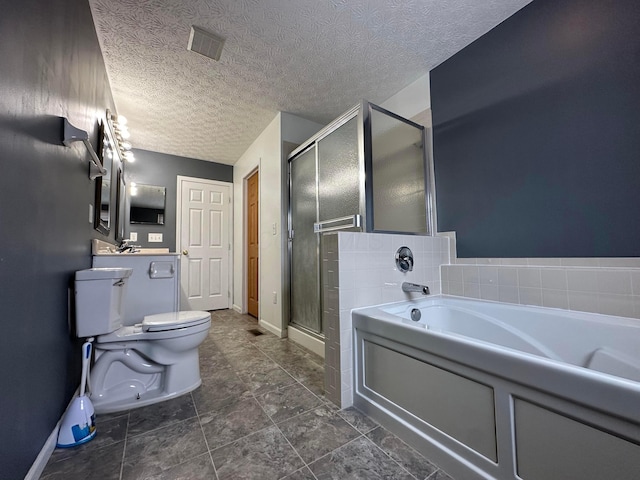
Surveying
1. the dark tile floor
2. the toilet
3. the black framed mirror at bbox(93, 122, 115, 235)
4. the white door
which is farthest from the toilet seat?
the white door

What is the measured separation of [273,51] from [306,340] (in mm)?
2398

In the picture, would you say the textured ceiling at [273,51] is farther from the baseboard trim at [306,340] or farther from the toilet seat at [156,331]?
the baseboard trim at [306,340]

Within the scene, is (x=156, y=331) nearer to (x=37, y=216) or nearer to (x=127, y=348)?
(x=127, y=348)

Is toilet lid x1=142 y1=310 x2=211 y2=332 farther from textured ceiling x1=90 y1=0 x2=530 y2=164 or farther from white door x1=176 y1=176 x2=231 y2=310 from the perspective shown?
white door x1=176 y1=176 x2=231 y2=310

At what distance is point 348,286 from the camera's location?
1.46 meters

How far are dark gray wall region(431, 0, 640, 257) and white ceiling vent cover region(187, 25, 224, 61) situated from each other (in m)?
1.74

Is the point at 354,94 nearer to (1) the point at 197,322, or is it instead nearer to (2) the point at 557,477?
(1) the point at 197,322

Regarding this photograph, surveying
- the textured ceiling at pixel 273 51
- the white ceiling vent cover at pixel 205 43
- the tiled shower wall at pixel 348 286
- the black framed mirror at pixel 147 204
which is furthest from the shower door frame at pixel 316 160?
the black framed mirror at pixel 147 204

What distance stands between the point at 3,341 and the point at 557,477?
5.39 feet

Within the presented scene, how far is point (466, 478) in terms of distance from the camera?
0.91 metres

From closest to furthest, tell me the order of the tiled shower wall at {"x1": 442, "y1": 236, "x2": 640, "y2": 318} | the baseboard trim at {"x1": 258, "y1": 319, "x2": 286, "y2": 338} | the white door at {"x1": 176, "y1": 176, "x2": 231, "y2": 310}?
the tiled shower wall at {"x1": 442, "y1": 236, "x2": 640, "y2": 318}, the baseboard trim at {"x1": 258, "y1": 319, "x2": 286, "y2": 338}, the white door at {"x1": 176, "y1": 176, "x2": 231, "y2": 310}

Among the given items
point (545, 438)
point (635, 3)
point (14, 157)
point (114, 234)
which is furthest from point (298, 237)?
point (635, 3)

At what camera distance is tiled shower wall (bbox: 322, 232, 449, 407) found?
1428mm

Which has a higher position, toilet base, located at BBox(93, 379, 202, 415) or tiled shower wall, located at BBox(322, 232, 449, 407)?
tiled shower wall, located at BBox(322, 232, 449, 407)
